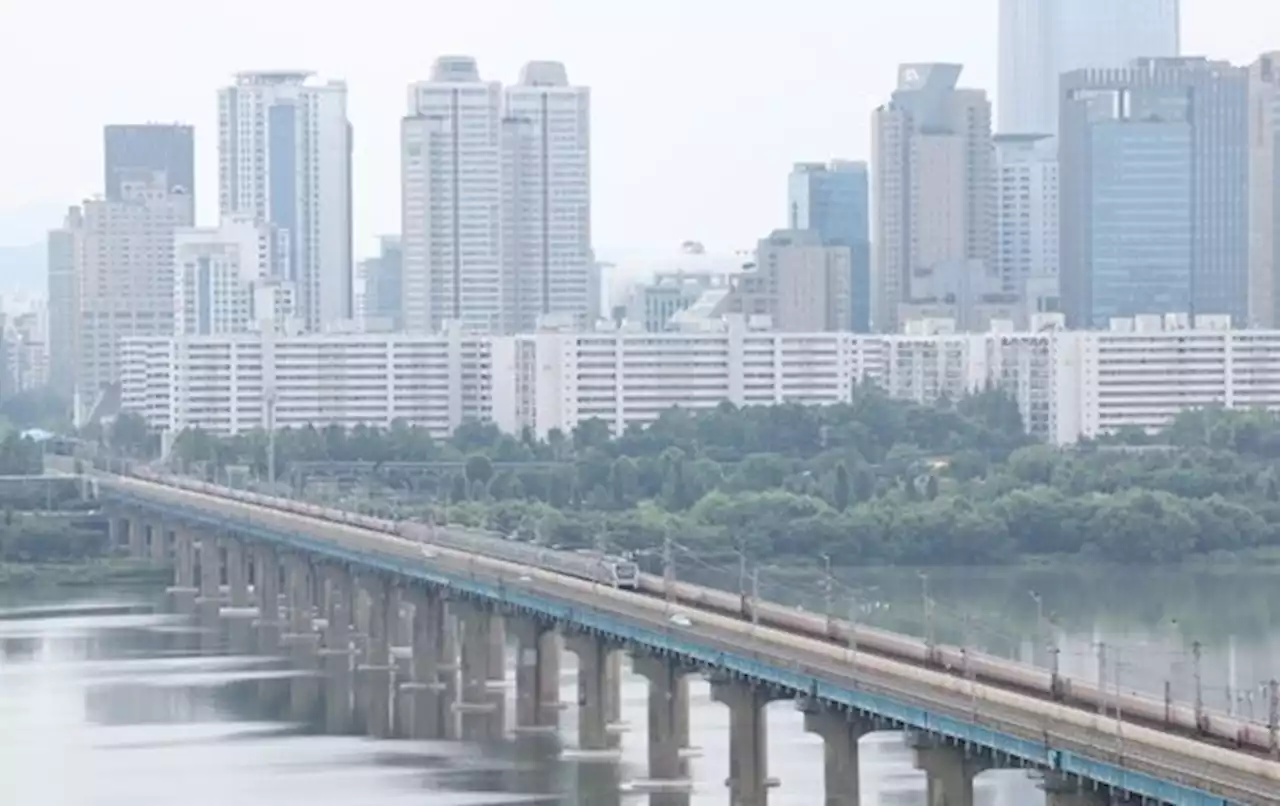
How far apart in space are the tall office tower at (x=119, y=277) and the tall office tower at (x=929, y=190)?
27.9 metres

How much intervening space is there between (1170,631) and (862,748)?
1717 cm

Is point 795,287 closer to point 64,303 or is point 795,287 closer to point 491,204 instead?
point 491,204

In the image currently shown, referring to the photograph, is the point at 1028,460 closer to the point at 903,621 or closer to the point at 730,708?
the point at 903,621

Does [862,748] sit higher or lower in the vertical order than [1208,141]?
lower

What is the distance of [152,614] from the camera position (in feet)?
251

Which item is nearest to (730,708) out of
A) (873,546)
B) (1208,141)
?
(873,546)

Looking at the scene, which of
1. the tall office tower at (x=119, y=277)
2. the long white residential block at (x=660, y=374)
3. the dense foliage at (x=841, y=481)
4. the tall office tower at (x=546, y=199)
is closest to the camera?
the dense foliage at (x=841, y=481)

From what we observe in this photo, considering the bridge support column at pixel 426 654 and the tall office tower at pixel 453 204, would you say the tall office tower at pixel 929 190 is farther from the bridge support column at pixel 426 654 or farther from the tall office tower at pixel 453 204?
the bridge support column at pixel 426 654

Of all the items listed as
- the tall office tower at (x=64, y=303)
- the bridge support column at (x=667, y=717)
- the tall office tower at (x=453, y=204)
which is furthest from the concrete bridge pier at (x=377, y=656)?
the tall office tower at (x=64, y=303)

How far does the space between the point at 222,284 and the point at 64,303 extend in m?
40.1

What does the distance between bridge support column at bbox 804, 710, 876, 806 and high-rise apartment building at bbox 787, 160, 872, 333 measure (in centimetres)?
12806

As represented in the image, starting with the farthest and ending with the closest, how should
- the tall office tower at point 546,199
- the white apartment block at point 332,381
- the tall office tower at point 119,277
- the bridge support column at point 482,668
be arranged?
1. the tall office tower at point 119,277
2. the tall office tower at point 546,199
3. the white apartment block at point 332,381
4. the bridge support column at point 482,668

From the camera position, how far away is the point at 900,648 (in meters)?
45.9

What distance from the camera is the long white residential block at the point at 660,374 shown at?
11694cm
